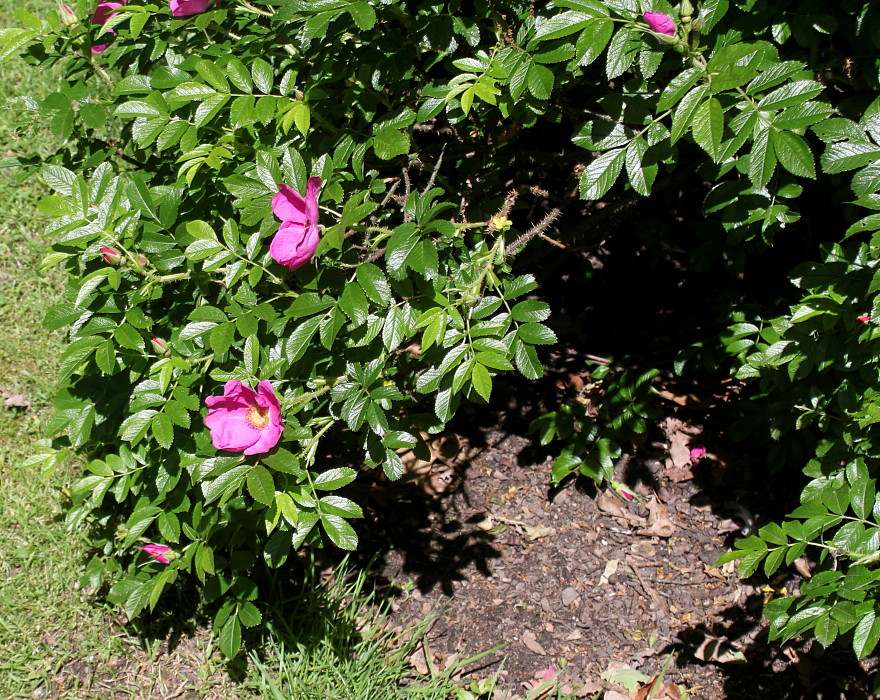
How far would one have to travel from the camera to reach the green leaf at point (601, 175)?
1.63 m

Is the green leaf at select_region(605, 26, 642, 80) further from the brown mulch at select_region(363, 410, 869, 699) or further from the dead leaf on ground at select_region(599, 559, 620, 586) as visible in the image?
the dead leaf on ground at select_region(599, 559, 620, 586)

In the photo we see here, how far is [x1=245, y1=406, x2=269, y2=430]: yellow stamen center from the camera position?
1712 millimetres

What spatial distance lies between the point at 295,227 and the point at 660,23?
0.82 meters

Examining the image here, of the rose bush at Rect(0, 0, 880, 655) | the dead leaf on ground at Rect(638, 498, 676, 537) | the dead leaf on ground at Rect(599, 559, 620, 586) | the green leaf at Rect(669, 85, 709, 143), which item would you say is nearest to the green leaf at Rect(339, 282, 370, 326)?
the rose bush at Rect(0, 0, 880, 655)

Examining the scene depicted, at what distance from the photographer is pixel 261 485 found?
5.54 ft

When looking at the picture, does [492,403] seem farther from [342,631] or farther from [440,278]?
[440,278]

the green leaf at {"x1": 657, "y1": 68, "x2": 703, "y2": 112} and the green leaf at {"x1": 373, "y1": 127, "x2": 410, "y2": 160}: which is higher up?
the green leaf at {"x1": 657, "y1": 68, "x2": 703, "y2": 112}

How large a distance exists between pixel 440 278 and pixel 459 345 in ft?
0.54

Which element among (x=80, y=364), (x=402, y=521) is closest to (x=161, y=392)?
(x=80, y=364)

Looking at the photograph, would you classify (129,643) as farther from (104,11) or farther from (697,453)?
(697,453)

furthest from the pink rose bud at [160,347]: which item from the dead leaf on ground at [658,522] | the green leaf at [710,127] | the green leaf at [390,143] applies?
the dead leaf on ground at [658,522]

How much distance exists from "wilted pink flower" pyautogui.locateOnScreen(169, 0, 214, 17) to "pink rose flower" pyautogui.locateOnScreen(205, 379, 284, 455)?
3.04 ft

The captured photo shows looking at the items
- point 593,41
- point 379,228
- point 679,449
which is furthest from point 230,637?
point 593,41

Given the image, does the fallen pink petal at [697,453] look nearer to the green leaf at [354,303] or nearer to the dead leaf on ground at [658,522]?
the dead leaf on ground at [658,522]
